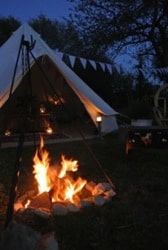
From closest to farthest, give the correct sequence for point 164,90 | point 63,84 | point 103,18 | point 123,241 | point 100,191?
point 123,241 → point 100,191 → point 164,90 → point 63,84 → point 103,18

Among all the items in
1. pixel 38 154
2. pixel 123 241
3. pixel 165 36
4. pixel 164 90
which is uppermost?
pixel 165 36

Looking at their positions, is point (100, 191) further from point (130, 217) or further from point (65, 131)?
point (65, 131)

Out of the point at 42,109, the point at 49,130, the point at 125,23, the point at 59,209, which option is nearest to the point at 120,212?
the point at 59,209

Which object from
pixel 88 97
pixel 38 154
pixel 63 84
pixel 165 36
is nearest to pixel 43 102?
pixel 63 84

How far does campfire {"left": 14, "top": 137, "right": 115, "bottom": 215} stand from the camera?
4305 millimetres

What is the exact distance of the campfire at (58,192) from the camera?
4.30 m

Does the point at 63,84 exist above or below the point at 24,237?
above

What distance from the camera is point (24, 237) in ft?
10.1

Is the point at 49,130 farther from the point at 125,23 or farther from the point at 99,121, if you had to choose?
the point at 125,23

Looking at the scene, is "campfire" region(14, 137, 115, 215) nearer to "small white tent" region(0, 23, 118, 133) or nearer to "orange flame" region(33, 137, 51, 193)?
"orange flame" region(33, 137, 51, 193)

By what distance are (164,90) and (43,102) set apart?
342 centimetres

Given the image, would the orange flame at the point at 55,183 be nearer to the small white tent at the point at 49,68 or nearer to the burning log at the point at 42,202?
the burning log at the point at 42,202

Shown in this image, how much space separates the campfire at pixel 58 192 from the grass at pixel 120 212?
0.11 meters

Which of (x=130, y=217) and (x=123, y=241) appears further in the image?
(x=130, y=217)
